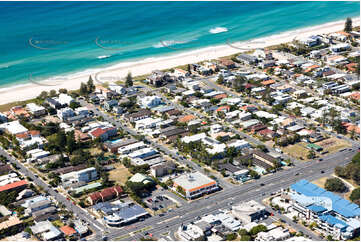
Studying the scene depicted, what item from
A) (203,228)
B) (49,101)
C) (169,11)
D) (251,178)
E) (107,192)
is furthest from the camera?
(169,11)

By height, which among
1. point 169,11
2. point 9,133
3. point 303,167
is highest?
point 169,11

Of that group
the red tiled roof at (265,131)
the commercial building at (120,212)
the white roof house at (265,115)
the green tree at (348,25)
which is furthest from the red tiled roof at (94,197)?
the green tree at (348,25)

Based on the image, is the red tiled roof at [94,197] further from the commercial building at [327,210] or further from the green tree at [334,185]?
the green tree at [334,185]

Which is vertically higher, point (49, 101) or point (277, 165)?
point (49, 101)

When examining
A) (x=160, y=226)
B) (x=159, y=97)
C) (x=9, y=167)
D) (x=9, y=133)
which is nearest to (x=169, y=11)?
(x=159, y=97)

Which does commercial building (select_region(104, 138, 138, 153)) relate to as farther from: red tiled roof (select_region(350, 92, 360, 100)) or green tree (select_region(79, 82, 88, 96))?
red tiled roof (select_region(350, 92, 360, 100))

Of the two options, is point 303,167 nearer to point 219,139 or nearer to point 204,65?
point 219,139
